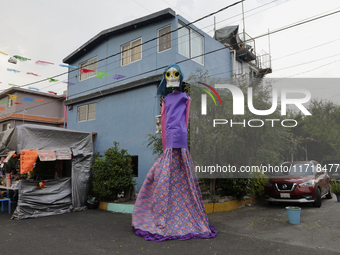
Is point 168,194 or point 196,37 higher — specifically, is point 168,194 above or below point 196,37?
below

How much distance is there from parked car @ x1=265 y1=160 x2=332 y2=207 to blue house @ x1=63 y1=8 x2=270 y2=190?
487cm

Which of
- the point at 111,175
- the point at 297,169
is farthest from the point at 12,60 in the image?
the point at 297,169

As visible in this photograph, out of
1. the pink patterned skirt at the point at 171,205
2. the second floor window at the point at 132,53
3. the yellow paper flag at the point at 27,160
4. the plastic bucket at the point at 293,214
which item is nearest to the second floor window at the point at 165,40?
the second floor window at the point at 132,53

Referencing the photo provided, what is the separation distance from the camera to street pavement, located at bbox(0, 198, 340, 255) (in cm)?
482

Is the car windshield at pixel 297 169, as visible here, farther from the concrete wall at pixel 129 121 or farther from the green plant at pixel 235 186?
the concrete wall at pixel 129 121

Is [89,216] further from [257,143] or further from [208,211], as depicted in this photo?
[257,143]

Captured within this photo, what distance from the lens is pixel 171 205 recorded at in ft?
19.1

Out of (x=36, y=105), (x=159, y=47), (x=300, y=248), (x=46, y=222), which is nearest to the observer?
(x=300, y=248)


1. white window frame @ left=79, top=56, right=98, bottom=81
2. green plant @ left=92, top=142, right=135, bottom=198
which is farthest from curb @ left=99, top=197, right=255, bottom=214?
white window frame @ left=79, top=56, right=98, bottom=81

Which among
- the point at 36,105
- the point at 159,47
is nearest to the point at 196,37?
the point at 159,47

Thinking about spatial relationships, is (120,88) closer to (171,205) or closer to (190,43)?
(190,43)

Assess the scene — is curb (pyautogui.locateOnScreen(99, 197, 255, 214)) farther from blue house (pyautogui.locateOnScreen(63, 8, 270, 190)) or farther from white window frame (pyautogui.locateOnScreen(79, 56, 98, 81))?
white window frame (pyautogui.locateOnScreen(79, 56, 98, 81))

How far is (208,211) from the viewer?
26.8 ft

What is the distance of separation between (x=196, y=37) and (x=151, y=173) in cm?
924
